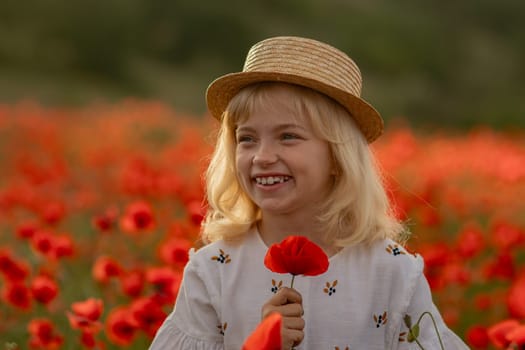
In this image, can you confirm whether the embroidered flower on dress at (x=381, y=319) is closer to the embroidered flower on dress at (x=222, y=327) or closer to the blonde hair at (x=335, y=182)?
the blonde hair at (x=335, y=182)

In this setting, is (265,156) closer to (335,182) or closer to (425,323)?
(335,182)

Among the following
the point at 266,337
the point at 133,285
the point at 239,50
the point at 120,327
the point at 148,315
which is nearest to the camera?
the point at 266,337

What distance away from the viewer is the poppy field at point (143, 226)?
3.06 meters

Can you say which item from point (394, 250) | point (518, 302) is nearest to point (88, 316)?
point (394, 250)

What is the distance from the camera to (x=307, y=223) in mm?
2590

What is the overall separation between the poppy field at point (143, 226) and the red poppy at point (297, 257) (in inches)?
23.4

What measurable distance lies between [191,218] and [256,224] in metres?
0.65

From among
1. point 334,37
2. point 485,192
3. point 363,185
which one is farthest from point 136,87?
point 363,185

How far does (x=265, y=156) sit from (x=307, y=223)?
0.96 ft

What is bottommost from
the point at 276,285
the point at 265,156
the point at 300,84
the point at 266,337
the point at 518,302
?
the point at 266,337

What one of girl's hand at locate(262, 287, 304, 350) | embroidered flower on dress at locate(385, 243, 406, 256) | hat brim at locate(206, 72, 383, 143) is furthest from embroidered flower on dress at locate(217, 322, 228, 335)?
hat brim at locate(206, 72, 383, 143)

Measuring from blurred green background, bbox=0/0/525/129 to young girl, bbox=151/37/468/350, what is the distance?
1493cm

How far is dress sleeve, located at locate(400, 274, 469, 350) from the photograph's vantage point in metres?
2.52

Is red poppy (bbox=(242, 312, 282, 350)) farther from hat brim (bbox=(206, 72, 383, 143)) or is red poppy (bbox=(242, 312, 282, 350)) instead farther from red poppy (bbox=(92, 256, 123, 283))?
red poppy (bbox=(92, 256, 123, 283))
